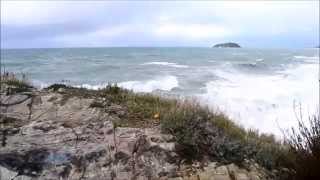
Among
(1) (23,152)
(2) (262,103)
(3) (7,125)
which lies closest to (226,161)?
(1) (23,152)

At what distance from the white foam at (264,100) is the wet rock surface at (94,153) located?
6.46m

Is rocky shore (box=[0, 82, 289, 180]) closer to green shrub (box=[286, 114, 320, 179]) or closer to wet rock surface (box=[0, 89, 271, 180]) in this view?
wet rock surface (box=[0, 89, 271, 180])

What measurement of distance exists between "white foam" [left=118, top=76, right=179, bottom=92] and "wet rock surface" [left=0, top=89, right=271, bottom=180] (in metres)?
15.6

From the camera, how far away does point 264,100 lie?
18.2 m

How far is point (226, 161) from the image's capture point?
5.75 m

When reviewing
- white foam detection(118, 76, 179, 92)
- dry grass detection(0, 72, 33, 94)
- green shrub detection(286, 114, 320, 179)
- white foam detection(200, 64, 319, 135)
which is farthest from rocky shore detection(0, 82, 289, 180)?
white foam detection(118, 76, 179, 92)

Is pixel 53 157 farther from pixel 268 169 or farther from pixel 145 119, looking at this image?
pixel 268 169

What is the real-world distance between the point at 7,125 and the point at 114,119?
1402 mm

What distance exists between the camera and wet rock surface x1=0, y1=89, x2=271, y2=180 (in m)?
5.58

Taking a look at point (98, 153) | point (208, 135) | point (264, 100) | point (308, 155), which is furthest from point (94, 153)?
point (264, 100)

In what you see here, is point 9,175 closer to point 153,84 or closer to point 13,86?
point 13,86

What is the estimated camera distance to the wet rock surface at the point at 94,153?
5.58m

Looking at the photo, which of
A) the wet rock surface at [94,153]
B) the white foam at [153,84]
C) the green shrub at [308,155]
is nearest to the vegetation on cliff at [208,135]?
the green shrub at [308,155]

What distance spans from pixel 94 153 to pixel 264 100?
13.2 meters
